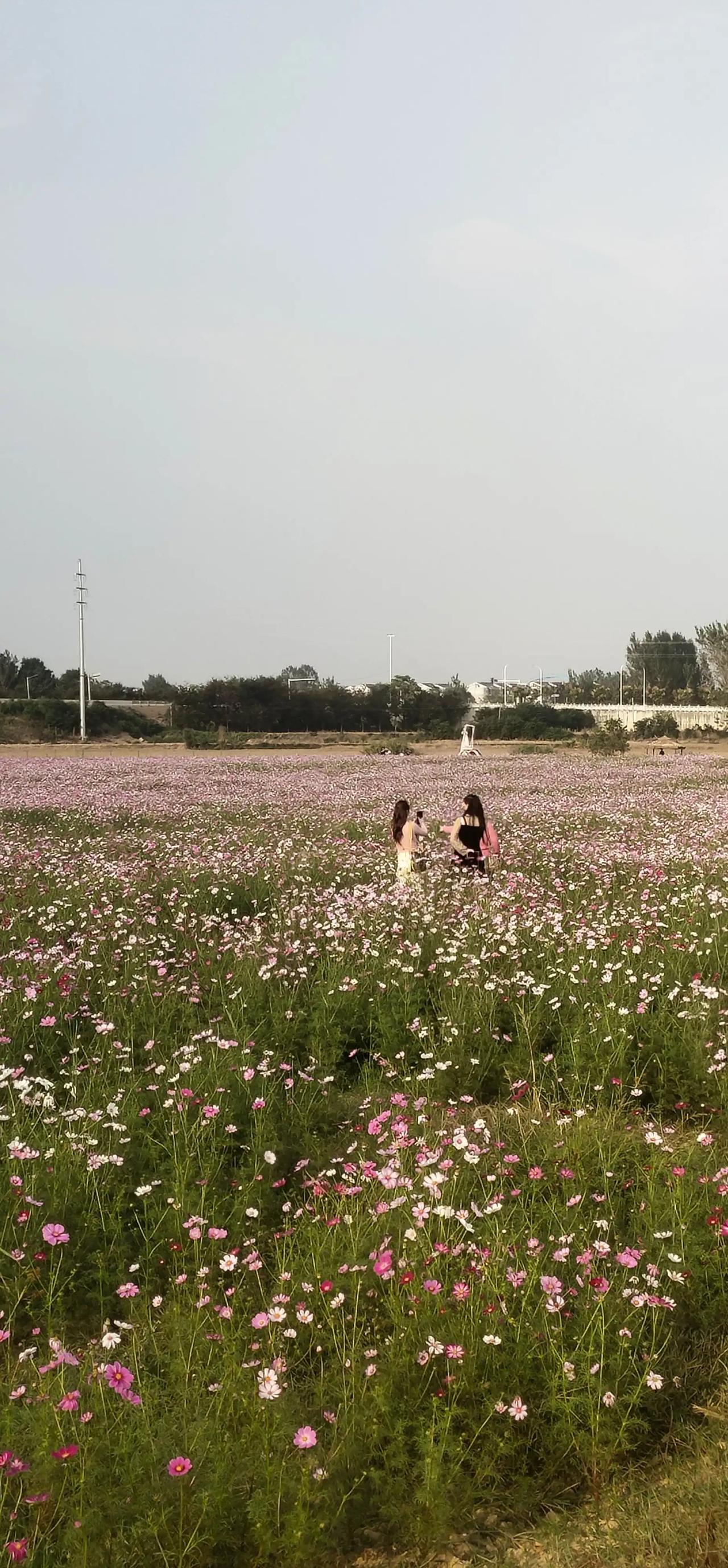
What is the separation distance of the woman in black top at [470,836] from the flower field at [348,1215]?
5.62 feet

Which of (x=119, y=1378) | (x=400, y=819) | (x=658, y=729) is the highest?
(x=658, y=729)

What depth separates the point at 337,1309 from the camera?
126 inches

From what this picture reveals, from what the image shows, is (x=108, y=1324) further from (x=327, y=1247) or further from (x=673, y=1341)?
(x=673, y=1341)

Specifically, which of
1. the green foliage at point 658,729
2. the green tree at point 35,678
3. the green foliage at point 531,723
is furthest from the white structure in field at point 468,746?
the green tree at point 35,678

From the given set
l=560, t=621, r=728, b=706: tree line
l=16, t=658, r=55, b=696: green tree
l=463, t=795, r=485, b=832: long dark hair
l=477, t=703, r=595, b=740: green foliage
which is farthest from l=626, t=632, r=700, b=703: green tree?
l=463, t=795, r=485, b=832: long dark hair

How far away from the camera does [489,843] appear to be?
9766 mm

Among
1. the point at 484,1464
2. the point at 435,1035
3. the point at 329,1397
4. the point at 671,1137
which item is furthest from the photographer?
the point at 435,1035

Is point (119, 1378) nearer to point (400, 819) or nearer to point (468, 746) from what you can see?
point (400, 819)

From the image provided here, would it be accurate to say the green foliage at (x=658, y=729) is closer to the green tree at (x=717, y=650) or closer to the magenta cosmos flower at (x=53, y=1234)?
the green tree at (x=717, y=650)

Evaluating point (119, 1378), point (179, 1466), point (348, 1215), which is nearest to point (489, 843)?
point (348, 1215)

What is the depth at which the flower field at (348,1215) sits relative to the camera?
8.34 ft

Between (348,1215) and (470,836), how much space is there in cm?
676

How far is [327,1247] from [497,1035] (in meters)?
2.05

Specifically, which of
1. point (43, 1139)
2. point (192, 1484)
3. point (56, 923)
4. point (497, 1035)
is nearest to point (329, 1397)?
point (192, 1484)
